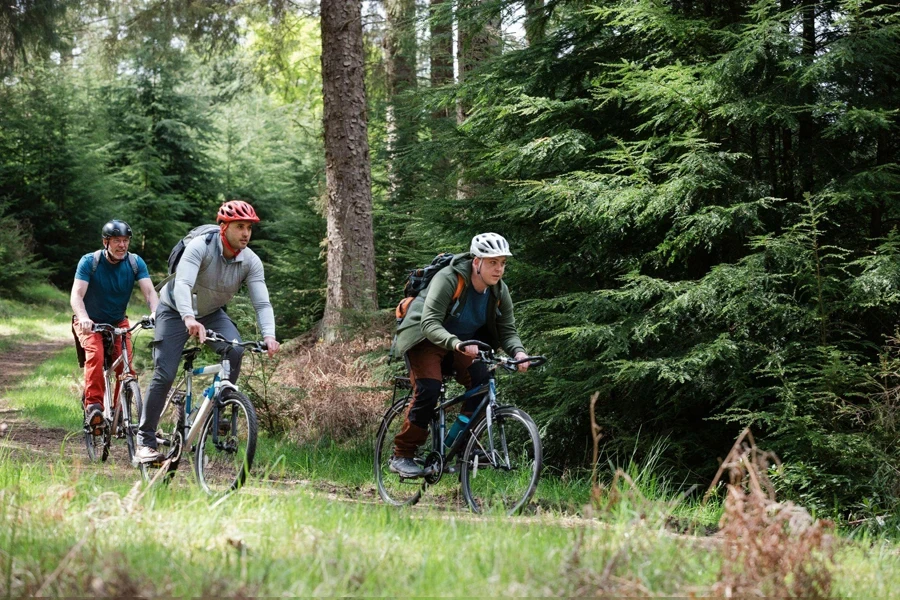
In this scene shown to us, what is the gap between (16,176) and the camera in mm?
27984

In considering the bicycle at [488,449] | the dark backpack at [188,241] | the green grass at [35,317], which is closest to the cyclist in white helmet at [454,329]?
the bicycle at [488,449]

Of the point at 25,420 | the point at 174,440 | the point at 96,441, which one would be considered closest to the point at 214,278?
the point at 174,440

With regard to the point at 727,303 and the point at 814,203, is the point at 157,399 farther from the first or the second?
the point at 814,203

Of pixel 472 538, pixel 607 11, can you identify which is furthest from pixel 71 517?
pixel 607 11

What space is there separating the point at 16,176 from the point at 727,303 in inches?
1048

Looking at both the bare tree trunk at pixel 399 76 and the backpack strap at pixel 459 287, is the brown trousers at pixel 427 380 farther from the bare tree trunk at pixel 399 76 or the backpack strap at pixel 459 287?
the bare tree trunk at pixel 399 76

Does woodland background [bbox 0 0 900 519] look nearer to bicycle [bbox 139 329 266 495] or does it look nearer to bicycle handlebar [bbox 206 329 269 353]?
bicycle handlebar [bbox 206 329 269 353]

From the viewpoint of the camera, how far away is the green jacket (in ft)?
20.0

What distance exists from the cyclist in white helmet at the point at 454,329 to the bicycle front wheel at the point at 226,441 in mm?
1238

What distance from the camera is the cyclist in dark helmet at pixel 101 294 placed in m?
8.02

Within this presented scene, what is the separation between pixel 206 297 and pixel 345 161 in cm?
658

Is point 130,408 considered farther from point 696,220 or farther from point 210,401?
point 696,220

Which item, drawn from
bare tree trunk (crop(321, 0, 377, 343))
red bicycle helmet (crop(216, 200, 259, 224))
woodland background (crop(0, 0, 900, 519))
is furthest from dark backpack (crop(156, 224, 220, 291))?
bare tree trunk (crop(321, 0, 377, 343))

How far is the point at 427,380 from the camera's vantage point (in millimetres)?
6465
